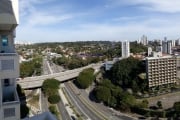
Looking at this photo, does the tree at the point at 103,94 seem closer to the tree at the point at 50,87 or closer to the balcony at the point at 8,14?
the tree at the point at 50,87

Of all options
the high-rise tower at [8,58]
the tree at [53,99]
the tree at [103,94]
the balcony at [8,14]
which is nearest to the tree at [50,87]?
the tree at [53,99]

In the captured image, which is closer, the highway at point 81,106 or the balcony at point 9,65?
the balcony at point 9,65

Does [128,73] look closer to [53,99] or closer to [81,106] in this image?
[81,106]

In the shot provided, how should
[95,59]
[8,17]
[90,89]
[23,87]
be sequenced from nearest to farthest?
[8,17] < [23,87] < [90,89] < [95,59]

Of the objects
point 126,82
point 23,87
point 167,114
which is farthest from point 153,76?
point 23,87

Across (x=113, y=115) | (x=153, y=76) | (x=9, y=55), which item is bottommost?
(x=113, y=115)

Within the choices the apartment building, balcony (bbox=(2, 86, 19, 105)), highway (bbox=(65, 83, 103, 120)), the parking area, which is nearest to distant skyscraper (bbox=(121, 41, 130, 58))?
the apartment building

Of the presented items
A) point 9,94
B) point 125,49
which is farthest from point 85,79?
point 9,94

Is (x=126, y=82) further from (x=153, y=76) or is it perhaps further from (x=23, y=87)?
(x=23, y=87)
